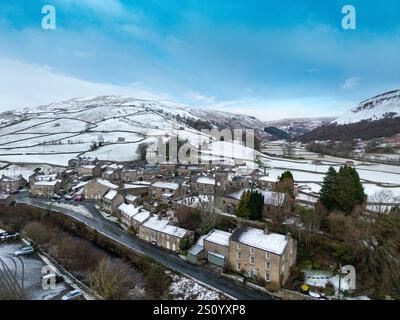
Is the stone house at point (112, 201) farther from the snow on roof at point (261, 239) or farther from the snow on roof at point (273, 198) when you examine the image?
the snow on roof at point (261, 239)

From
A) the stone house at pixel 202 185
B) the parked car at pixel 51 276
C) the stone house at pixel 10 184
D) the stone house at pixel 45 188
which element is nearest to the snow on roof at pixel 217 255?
the parked car at pixel 51 276

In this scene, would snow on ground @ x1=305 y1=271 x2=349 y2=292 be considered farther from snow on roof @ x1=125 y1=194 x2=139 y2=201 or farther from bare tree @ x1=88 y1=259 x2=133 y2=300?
snow on roof @ x1=125 y1=194 x2=139 y2=201

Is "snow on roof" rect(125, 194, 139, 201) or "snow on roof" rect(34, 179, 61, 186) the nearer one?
"snow on roof" rect(125, 194, 139, 201)

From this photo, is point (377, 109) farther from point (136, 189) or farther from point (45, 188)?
point (45, 188)

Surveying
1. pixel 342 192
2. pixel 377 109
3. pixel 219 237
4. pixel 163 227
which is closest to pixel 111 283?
pixel 163 227

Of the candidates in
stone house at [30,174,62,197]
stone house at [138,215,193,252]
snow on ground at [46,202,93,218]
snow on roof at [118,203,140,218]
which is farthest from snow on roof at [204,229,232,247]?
stone house at [30,174,62,197]
